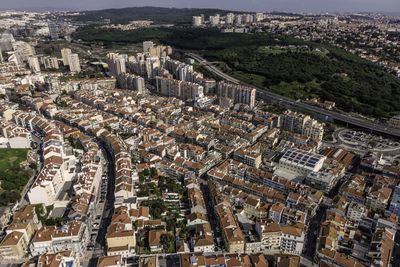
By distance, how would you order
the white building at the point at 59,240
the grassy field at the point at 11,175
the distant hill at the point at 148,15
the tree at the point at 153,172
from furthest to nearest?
the distant hill at the point at 148,15 < the tree at the point at 153,172 < the grassy field at the point at 11,175 < the white building at the point at 59,240

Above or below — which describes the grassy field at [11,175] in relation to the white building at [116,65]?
below

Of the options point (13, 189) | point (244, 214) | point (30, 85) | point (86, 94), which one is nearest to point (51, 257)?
point (13, 189)

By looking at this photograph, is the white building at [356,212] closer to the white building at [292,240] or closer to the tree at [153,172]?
the white building at [292,240]

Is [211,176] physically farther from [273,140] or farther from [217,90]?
[217,90]

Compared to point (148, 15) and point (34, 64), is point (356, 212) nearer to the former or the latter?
point (34, 64)

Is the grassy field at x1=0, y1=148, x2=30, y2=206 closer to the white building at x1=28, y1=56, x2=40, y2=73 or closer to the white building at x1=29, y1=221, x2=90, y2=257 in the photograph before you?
the white building at x1=29, y1=221, x2=90, y2=257

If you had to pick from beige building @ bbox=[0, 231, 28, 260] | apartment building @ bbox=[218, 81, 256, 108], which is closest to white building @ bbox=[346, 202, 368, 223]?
beige building @ bbox=[0, 231, 28, 260]

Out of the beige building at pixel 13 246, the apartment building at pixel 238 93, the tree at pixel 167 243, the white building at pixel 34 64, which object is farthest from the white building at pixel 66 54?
the tree at pixel 167 243
